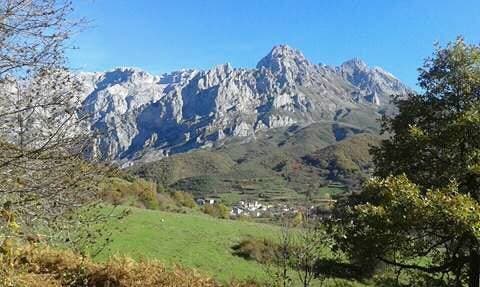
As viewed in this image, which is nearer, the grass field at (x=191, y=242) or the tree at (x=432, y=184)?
the tree at (x=432, y=184)

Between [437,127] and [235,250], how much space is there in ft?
92.5

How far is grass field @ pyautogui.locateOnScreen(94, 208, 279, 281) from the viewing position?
32406 mm

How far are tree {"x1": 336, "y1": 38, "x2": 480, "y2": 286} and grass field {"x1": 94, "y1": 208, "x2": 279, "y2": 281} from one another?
14302 mm

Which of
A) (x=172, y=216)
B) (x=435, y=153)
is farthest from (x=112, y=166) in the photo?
(x=172, y=216)

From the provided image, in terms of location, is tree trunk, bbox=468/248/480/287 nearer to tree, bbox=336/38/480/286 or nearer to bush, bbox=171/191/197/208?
tree, bbox=336/38/480/286

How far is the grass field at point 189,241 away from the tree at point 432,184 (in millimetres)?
14302

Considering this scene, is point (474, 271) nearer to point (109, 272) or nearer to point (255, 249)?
point (109, 272)

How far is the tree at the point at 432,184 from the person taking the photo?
1132cm

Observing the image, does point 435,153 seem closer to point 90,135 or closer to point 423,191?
point 423,191

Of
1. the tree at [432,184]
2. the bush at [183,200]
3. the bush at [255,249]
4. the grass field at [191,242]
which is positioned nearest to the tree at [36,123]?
the tree at [432,184]

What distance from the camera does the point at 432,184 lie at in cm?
1352

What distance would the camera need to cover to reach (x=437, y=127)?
14.0 meters

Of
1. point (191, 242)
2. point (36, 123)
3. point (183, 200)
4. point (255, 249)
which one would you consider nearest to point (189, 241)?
point (191, 242)

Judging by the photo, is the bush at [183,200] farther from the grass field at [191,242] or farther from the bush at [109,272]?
the bush at [109,272]
